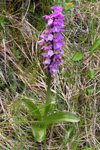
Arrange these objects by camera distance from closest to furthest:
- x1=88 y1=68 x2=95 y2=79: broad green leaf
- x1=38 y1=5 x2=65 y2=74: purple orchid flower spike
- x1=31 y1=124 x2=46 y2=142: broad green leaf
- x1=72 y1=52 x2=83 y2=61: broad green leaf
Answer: x1=38 y1=5 x2=65 y2=74: purple orchid flower spike
x1=31 y1=124 x2=46 y2=142: broad green leaf
x1=88 y1=68 x2=95 y2=79: broad green leaf
x1=72 y1=52 x2=83 y2=61: broad green leaf

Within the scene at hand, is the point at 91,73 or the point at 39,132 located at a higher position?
the point at 91,73

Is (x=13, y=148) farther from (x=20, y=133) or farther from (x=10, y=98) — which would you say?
(x=10, y=98)

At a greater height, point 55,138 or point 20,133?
point 20,133

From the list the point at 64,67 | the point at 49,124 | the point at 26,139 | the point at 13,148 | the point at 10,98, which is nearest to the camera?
the point at 13,148

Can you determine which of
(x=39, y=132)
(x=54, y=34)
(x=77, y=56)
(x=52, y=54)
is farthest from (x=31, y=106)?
(x=77, y=56)

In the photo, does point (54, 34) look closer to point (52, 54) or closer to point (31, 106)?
point (52, 54)

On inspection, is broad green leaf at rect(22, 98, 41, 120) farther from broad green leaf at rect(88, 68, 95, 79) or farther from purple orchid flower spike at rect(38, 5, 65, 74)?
broad green leaf at rect(88, 68, 95, 79)

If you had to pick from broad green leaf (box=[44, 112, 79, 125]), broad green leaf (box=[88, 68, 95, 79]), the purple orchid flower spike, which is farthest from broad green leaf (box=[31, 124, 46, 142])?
broad green leaf (box=[88, 68, 95, 79])

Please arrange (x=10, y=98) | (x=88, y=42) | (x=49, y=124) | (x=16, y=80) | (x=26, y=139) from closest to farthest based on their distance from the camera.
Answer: (x=26, y=139) → (x=49, y=124) → (x=10, y=98) → (x=16, y=80) → (x=88, y=42)

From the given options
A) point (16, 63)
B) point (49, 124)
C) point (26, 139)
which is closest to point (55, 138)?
point (49, 124)
